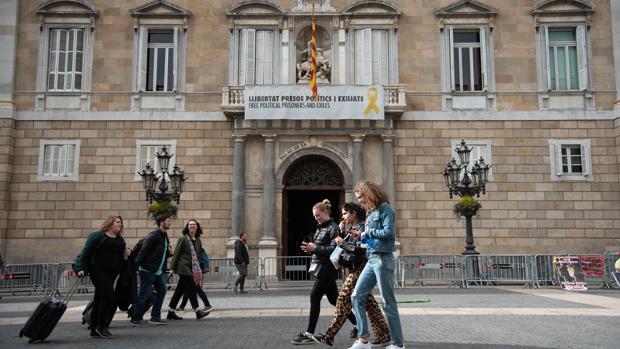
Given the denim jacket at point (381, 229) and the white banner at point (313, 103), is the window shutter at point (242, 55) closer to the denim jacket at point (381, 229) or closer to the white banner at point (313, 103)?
the white banner at point (313, 103)

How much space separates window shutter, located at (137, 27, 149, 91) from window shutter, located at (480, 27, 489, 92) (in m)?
13.2

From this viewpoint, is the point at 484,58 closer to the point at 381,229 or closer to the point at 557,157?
the point at 557,157

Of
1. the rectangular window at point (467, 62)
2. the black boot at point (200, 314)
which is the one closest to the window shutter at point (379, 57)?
the rectangular window at point (467, 62)

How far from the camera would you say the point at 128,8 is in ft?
80.1

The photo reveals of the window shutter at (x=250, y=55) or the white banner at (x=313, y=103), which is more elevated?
the window shutter at (x=250, y=55)

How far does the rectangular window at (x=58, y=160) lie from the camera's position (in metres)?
23.4

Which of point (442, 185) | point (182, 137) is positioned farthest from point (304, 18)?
point (442, 185)

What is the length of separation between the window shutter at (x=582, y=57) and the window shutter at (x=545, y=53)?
47.6 inches

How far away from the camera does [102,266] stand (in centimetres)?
948

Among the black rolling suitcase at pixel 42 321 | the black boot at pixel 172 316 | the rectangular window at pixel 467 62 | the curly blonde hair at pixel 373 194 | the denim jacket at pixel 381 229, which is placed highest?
the rectangular window at pixel 467 62

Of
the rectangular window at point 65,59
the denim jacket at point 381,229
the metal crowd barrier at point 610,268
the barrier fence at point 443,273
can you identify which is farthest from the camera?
the rectangular window at point 65,59

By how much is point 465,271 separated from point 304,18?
458 inches

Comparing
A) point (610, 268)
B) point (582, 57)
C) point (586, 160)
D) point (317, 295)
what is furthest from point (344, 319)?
point (582, 57)

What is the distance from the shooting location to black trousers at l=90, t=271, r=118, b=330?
30.6 ft
